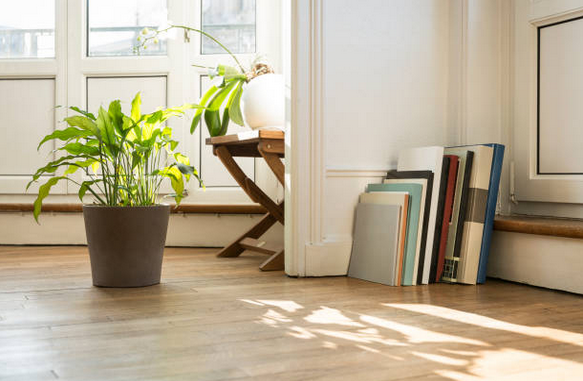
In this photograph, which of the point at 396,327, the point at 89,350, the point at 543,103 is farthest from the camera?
the point at 543,103

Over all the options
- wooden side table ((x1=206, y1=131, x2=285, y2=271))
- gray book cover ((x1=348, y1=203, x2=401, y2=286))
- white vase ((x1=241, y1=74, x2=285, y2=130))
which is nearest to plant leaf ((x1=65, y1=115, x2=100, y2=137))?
wooden side table ((x1=206, y1=131, x2=285, y2=271))

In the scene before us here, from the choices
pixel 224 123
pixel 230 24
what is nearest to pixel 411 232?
pixel 224 123

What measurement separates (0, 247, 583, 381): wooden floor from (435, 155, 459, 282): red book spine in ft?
0.41

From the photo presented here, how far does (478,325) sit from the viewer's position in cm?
162

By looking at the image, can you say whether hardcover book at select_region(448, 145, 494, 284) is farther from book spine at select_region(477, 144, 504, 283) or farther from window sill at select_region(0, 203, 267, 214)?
window sill at select_region(0, 203, 267, 214)

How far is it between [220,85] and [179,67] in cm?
70

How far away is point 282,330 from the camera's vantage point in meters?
1.55

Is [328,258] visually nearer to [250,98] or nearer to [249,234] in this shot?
[249,234]

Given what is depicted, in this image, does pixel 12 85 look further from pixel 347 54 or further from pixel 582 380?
pixel 582 380

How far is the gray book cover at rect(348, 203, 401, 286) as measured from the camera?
226cm

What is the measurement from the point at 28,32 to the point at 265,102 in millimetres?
1665

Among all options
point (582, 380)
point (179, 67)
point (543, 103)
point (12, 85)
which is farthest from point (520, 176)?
point (12, 85)

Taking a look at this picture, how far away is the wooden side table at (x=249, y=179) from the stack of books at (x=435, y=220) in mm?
425

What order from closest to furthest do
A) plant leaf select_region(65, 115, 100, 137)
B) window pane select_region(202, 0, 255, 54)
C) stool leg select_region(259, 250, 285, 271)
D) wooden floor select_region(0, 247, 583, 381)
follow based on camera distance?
1. wooden floor select_region(0, 247, 583, 381)
2. plant leaf select_region(65, 115, 100, 137)
3. stool leg select_region(259, 250, 285, 271)
4. window pane select_region(202, 0, 255, 54)
